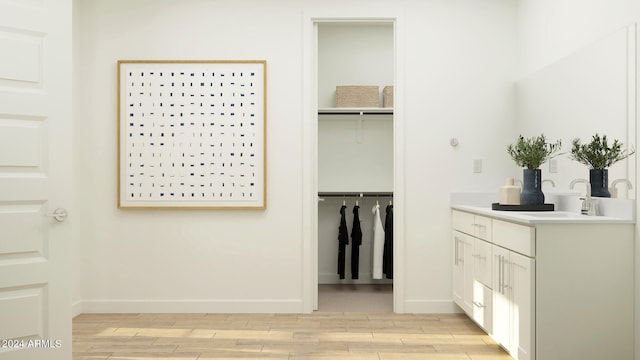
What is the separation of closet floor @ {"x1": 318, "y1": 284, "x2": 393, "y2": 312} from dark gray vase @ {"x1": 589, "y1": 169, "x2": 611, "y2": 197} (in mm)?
1967

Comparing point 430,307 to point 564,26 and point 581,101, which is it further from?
point 564,26

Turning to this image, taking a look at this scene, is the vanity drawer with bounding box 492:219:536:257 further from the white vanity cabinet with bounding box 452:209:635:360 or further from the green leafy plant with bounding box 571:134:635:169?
the green leafy plant with bounding box 571:134:635:169

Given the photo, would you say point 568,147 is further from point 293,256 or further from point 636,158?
point 293,256

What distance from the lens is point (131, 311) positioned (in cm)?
434

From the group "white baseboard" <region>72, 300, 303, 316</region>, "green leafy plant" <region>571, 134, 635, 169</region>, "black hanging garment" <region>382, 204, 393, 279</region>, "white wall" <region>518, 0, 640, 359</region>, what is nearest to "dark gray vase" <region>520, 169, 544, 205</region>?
"green leafy plant" <region>571, 134, 635, 169</region>

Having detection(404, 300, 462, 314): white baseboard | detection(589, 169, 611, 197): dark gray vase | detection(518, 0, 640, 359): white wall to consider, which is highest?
detection(518, 0, 640, 359): white wall

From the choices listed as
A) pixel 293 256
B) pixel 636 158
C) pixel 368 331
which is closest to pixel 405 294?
pixel 368 331

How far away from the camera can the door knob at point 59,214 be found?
2688 mm

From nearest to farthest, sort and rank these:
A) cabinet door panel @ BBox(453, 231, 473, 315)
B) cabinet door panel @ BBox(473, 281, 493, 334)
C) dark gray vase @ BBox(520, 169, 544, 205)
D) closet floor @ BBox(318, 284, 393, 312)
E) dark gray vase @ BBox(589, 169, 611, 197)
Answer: dark gray vase @ BBox(589, 169, 611, 197)
cabinet door panel @ BBox(473, 281, 493, 334)
dark gray vase @ BBox(520, 169, 544, 205)
cabinet door panel @ BBox(453, 231, 473, 315)
closet floor @ BBox(318, 284, 393, 312)

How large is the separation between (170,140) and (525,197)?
2.61m

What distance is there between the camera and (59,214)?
8.87 feet

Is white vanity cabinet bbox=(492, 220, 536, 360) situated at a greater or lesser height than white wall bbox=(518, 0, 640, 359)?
lesser

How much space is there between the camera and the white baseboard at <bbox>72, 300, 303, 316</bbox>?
4.34 meters

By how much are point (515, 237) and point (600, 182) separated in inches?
21.8
